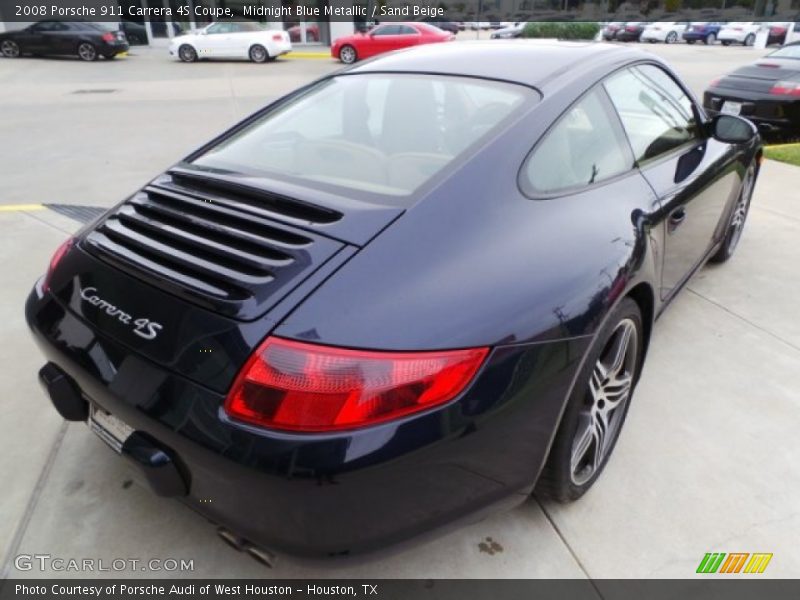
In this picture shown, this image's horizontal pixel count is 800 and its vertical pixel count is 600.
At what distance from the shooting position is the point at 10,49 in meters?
20.7

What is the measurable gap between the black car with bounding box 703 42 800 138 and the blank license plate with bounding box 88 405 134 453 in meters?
7.98

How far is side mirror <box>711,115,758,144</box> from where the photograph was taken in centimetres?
312

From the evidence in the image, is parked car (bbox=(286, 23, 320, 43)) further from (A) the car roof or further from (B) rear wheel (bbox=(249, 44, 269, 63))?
(A) the car roof

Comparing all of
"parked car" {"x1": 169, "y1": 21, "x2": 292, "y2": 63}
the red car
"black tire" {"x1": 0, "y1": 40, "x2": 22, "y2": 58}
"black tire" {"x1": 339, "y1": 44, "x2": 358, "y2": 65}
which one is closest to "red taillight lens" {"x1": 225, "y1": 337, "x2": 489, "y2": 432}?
the red car

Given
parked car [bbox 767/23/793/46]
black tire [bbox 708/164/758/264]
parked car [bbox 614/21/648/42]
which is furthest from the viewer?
parked car [bbox 614/21/648/42]

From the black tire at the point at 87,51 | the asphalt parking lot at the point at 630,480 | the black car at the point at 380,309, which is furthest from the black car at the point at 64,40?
the black car at the point at 380,309

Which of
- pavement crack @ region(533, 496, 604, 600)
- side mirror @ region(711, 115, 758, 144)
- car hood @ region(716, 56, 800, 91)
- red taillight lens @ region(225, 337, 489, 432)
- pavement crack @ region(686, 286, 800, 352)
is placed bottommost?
pavement crack @ region(533, 496, 604, 600)

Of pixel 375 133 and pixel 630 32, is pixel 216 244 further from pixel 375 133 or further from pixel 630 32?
pixel 630 32

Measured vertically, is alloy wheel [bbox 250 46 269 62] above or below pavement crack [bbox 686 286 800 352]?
above

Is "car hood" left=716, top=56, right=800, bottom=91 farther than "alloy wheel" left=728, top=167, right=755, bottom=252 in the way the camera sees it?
Yes

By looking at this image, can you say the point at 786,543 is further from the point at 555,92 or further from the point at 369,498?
the point at 555,92

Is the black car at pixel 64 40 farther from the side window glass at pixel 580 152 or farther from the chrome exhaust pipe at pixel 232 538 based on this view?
the chrome exhaust pipe at pixel 232 538

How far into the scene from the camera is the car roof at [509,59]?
2.32 meters

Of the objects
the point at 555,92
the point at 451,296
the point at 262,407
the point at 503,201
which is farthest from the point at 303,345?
the point at 555,92
